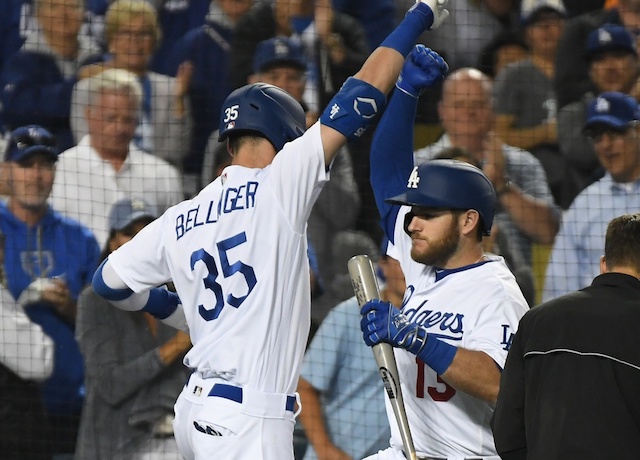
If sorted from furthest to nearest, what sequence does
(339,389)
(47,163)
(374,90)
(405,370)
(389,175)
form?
1. (47,163)
2. (339,389)
3. (389,175)
4. (405,370)
5. (374,90)

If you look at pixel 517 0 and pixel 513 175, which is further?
pixel 517 0

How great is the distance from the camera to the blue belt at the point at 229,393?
117 inches

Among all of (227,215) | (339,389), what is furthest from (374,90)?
(339,389)

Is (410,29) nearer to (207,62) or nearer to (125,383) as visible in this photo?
(125,383)

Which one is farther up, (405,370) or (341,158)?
(341,158)

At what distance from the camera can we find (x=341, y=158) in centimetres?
562

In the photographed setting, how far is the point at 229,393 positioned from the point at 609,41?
3.68 meters

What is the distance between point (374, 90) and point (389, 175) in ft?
2.60

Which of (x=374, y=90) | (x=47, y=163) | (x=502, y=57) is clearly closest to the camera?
(x=374, y=90)

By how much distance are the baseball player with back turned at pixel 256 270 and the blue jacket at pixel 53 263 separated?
7.70 feet

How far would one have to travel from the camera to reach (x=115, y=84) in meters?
5.73

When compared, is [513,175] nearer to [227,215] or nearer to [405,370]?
[405,370]

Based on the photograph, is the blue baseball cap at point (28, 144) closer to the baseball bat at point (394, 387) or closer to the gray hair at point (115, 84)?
the gray hair at point (115, 84)

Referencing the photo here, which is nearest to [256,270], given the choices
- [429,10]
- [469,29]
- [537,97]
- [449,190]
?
[449,190]
